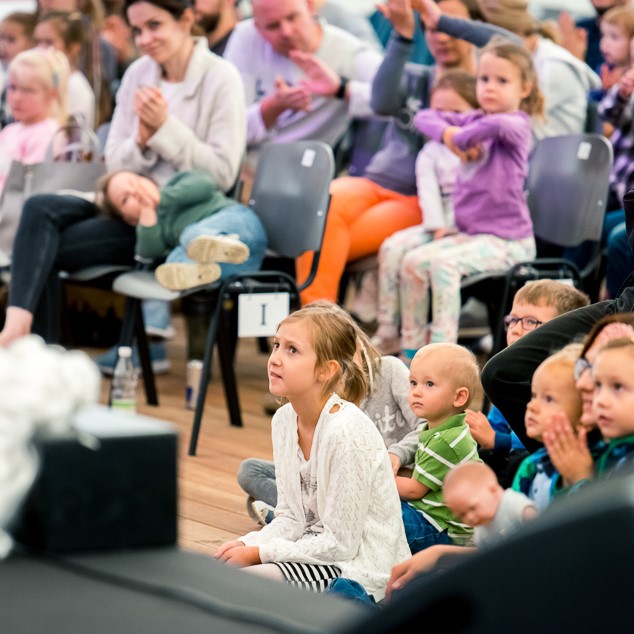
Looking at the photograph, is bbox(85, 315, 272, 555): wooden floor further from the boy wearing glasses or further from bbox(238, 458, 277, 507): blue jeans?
the boy wearing glasses

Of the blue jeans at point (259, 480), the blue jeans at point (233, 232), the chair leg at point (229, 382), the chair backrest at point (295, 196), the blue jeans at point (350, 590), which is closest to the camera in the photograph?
the blue jeans at point (350, 590)

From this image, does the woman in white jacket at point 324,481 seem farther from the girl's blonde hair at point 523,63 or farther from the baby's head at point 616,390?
the girl's blonde hair at point 523,63

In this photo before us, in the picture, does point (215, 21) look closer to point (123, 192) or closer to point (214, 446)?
point (123, 192)

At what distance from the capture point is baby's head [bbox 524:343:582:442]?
6.09ft

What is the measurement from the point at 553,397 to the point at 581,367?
0.07m

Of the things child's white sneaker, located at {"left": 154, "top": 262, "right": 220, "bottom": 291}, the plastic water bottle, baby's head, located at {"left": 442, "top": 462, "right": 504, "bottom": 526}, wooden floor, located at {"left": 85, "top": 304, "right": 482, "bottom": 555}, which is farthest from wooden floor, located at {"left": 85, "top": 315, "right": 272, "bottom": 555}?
baby's head, located at {"left": 442, "top": 462, "right": 504, "bottom": 526}

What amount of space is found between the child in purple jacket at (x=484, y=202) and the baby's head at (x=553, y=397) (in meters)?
2.30

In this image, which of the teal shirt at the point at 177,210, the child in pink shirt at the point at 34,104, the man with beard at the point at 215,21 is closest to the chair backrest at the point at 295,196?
the teal shirt at the point at 177,210

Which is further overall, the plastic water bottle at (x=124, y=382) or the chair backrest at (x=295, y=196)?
the chair backrest at (x=295, y=196)

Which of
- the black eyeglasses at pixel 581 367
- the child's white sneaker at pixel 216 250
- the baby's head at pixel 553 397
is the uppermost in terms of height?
the black eyeglasses at pixel 581 367

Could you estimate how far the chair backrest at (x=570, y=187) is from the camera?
426 cm

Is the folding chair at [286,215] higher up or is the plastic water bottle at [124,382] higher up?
the folding chair at [286,215]

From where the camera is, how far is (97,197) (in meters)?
4.51

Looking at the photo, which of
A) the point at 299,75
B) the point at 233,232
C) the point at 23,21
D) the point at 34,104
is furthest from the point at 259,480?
A: the point at 23,21
